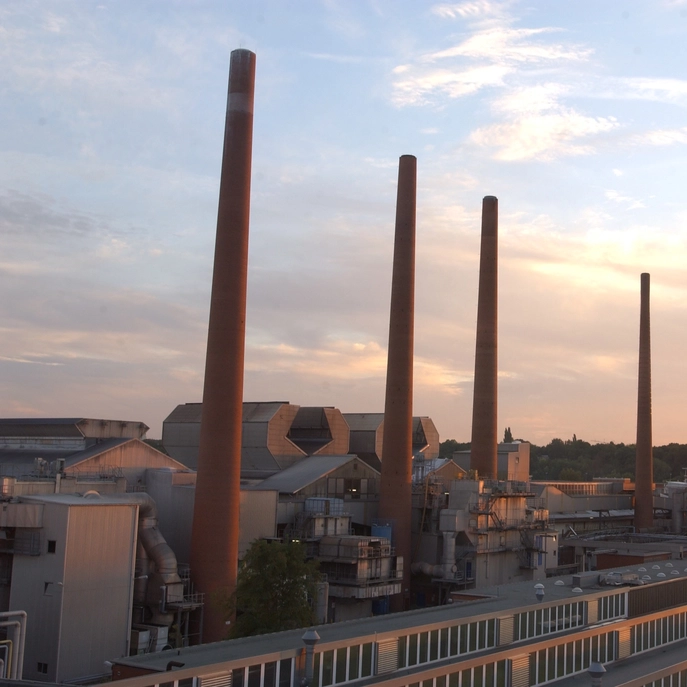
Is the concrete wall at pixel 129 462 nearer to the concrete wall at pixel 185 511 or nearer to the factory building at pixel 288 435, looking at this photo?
the concrete wall at pixel 185 511

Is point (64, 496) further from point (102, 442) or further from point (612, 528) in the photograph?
point (612, 528)

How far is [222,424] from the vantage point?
44906 millimetres

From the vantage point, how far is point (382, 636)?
2467cm

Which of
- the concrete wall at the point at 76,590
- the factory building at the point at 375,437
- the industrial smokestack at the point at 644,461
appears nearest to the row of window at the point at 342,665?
the concrete wall at the point at 76,590

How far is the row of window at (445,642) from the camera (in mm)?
25809

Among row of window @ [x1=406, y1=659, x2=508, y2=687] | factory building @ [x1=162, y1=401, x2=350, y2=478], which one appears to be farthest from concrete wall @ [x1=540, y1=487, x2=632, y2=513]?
row of window @ [x1=406, y1=659, x2=508, y2=687]

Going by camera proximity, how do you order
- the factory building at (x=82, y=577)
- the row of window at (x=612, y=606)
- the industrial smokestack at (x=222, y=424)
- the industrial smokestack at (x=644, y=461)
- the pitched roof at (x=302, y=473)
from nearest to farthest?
the row of window at (x=612, y=606), the factory building at (x=82, y=577), the industrial smokestack at (x=222, y=424), the pitched roof at (x=302, y=473), the industrial smokestack at (x=644, y=461)

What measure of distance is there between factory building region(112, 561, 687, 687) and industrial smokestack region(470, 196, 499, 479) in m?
29.8

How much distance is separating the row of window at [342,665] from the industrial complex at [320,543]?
6cm

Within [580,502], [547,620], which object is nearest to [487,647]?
[547,620]

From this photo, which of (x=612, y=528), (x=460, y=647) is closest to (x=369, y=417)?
(x=612, y=528)

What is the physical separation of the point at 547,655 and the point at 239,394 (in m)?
22.1

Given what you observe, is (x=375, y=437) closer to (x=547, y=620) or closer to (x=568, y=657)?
(x=547, y=620)

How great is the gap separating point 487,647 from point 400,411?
32.8 meters
